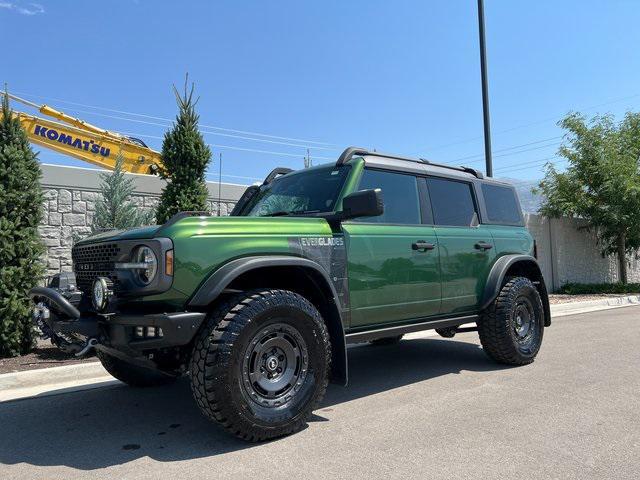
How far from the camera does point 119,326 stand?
3.33 m

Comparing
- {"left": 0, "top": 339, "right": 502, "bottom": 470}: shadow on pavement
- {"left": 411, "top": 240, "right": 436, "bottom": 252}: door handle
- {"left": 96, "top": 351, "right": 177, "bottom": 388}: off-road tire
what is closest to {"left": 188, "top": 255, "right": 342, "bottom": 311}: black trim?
{"left": 0, "top": 339, "right": 502, "bottom": 470}: shadow on pavement

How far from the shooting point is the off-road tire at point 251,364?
3297 millimetres

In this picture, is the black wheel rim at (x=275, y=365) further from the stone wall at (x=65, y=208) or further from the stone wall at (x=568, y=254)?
the stone wall at (x=568, y=254)

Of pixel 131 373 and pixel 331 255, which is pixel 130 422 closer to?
pixel 131 373

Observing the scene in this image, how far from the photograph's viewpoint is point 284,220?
156 inches

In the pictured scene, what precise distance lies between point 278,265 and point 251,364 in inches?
27.9

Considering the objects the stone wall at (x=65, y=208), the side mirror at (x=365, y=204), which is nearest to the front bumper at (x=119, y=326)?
the side mirror at (x=365, y=204)

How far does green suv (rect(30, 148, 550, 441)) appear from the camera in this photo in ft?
11.0

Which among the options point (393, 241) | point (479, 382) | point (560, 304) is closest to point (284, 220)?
point (393, 241)

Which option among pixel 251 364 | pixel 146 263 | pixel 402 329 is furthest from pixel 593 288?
pixel 146 263

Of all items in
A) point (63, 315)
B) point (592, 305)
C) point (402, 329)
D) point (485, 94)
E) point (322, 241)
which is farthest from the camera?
point (592, 305)

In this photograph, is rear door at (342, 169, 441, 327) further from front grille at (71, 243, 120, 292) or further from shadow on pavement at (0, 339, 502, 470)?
front grille at (71, 243, 120, 292)

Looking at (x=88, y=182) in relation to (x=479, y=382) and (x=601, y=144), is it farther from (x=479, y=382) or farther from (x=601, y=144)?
(x=601, y=144)

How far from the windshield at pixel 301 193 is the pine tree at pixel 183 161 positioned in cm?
368
